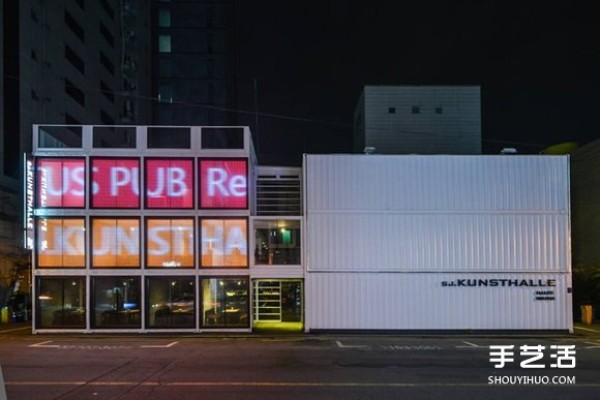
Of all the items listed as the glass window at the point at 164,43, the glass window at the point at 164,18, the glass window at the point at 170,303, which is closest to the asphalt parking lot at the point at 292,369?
the glass window at the point at 170,303

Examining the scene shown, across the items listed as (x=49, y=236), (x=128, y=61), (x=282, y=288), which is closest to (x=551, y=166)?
(x=282, y=288)

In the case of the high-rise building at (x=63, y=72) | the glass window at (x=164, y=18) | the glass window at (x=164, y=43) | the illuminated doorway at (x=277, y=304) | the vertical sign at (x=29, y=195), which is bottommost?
the illuminated doorway at (x=277, y=304)

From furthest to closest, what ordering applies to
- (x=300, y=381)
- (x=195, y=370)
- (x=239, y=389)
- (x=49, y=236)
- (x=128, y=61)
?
1. (x=128, y=61)
2. (x=49, y=236)
3. (x=195, y=370)
4. (x=300, y=381)
5. (x=239, y=389)

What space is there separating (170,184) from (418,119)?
19119mm

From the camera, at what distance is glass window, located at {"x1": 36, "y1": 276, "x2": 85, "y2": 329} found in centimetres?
2577

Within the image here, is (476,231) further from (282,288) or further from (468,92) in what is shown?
(468,92)

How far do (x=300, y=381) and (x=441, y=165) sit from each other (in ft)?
51.5

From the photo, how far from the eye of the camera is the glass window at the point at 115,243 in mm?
26094

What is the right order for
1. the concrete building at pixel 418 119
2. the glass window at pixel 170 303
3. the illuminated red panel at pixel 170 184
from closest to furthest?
the glass window at pixel 170 303 → the illuminated red panel at pixel 170 184 → the concrete building at pixel 418 119

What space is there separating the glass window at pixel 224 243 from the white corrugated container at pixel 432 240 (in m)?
2.56

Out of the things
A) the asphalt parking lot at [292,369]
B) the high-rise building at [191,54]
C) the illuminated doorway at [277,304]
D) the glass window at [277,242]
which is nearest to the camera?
the asphalt parking lot at [292,369]

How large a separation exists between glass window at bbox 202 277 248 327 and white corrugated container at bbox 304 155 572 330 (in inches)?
103

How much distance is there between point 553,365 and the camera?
15578 millimetres

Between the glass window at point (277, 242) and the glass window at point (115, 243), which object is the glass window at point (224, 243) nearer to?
the glass window at point (277, 242)
